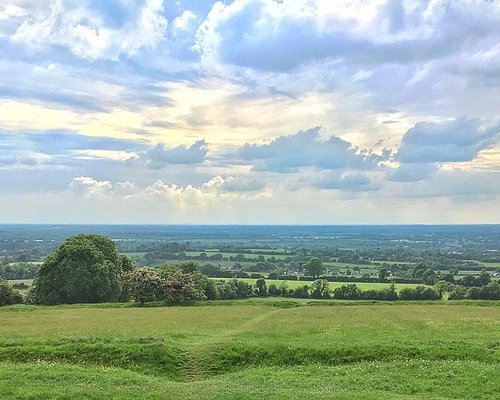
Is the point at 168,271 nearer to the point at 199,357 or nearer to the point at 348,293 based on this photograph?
the point at 348,293

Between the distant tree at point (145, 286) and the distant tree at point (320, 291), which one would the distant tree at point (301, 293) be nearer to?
the distant tree at point (320, 291)

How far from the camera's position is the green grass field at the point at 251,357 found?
2155 centimetres

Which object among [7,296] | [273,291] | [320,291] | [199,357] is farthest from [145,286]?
[273,291]

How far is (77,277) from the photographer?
60500mm

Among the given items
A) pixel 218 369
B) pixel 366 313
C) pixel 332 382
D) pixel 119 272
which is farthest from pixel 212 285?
pixel 332 382

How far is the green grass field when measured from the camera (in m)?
21.5

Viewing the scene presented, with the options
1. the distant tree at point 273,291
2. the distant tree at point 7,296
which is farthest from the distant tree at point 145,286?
the distant tree at point 273,291

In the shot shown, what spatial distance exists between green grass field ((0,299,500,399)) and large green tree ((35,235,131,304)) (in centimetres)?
1767

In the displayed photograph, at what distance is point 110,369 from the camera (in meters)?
25.3

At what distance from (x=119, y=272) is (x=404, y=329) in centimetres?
3974

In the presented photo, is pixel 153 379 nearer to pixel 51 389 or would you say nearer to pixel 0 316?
pixel 51 389

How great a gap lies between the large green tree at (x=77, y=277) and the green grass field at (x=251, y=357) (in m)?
17.7

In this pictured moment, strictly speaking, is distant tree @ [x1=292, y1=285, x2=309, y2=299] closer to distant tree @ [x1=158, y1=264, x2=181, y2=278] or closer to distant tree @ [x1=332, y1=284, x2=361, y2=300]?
distant tree @ [x1=332, y1=284, x2=361, y2=300]

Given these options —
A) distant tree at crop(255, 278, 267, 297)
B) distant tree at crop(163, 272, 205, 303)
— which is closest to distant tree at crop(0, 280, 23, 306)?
distant tree at crop(163, 272, 205, 303)
